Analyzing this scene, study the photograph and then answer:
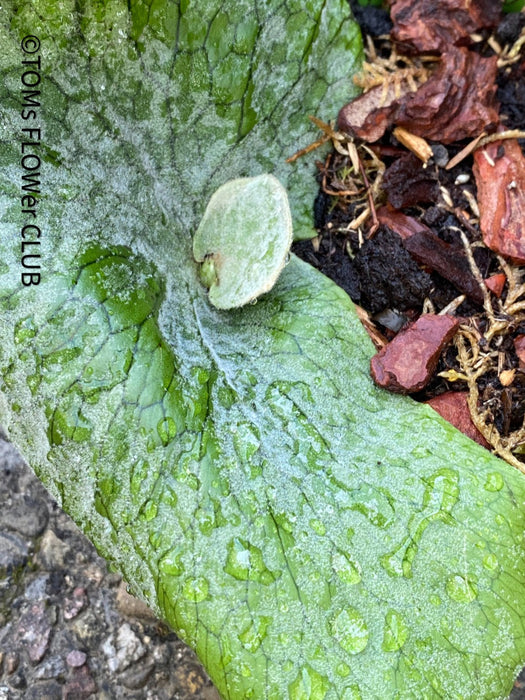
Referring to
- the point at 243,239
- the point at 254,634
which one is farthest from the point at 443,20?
the point at 254,634

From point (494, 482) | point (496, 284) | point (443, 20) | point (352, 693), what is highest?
point (443, 20)

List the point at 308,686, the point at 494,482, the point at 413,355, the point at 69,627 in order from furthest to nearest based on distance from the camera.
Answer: the point at 69,627 < the point at 413,355 < the point at 494,482 < the point at 308,686

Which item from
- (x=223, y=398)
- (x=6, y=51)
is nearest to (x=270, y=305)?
(x=223, y=398)

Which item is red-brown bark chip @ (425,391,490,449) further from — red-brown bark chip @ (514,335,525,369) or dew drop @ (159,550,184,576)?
dew drop @ (159,550,184,576)

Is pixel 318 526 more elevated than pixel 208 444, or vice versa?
pixel 208 444

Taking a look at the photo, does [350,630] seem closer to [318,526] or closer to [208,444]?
[318,526]

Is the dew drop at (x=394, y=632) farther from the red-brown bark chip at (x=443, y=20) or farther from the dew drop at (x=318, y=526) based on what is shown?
the red-brown bark chip at (x=443, y=20)

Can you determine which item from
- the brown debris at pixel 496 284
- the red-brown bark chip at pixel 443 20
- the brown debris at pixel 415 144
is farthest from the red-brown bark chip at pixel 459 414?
the red-brown bark chip at pixel 443 20
